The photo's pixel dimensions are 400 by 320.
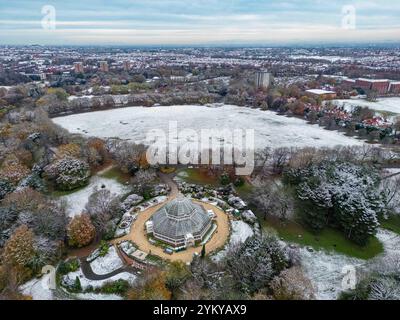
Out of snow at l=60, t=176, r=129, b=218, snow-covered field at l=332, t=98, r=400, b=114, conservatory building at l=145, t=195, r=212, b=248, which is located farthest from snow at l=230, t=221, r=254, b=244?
snow-covered field at l=332, t=98, r=400, b=114

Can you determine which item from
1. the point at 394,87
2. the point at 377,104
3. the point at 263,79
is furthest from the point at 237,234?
the point at 394,87

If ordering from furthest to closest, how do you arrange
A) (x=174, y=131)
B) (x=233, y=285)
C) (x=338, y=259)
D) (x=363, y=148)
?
(x=174, y=131), (x=363, y=148), (x=338, y=259), (x=233, y=285)

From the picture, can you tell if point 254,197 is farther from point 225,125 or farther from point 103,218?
point 225,125

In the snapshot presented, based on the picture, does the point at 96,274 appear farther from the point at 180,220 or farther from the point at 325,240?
the point at 325,240

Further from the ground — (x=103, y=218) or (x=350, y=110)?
(x=350, y=110)

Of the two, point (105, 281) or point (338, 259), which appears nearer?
point (105, 281)
